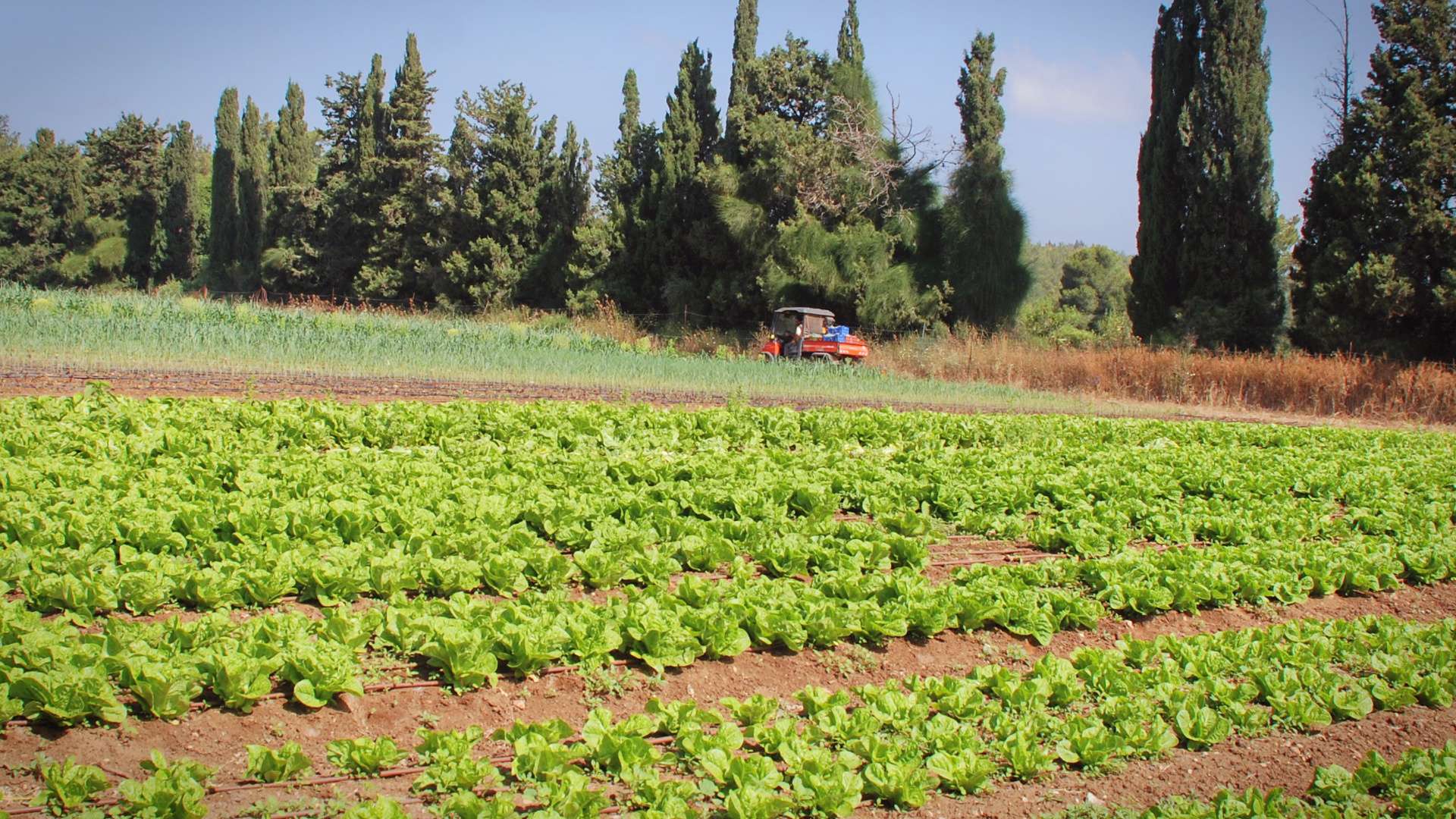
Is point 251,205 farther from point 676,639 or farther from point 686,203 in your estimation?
point 676,639

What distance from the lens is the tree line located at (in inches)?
819

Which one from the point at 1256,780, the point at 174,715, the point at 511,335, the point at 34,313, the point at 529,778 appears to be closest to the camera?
the point at 529,778

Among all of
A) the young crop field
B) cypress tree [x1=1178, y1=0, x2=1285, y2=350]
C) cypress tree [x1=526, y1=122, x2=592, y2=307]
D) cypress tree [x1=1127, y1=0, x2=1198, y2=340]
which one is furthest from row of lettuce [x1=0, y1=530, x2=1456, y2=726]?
cypress tree [x1=526, y1=122, x2=592, y2=307]

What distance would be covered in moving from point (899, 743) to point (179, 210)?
54356 millimetres

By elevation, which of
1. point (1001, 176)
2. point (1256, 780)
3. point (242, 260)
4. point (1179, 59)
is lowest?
point (1256, 780)

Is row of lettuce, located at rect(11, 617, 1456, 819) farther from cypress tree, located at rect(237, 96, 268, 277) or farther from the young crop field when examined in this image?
cypress tree, located at rect(237, 96, 268, 277)

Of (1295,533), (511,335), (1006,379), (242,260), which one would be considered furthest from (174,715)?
(242,260)

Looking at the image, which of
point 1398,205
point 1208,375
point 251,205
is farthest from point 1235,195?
point 251,205

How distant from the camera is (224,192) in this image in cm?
4553

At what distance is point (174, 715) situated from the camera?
11.0ft

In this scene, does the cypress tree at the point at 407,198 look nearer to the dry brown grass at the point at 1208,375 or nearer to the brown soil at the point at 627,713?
the dry brown grass at the point at 1208,375

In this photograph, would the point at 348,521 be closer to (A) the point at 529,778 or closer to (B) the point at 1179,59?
(A) the point at 529,778

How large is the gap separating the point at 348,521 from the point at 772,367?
14026 mm

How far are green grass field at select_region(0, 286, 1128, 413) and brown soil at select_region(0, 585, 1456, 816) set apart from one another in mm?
9605
